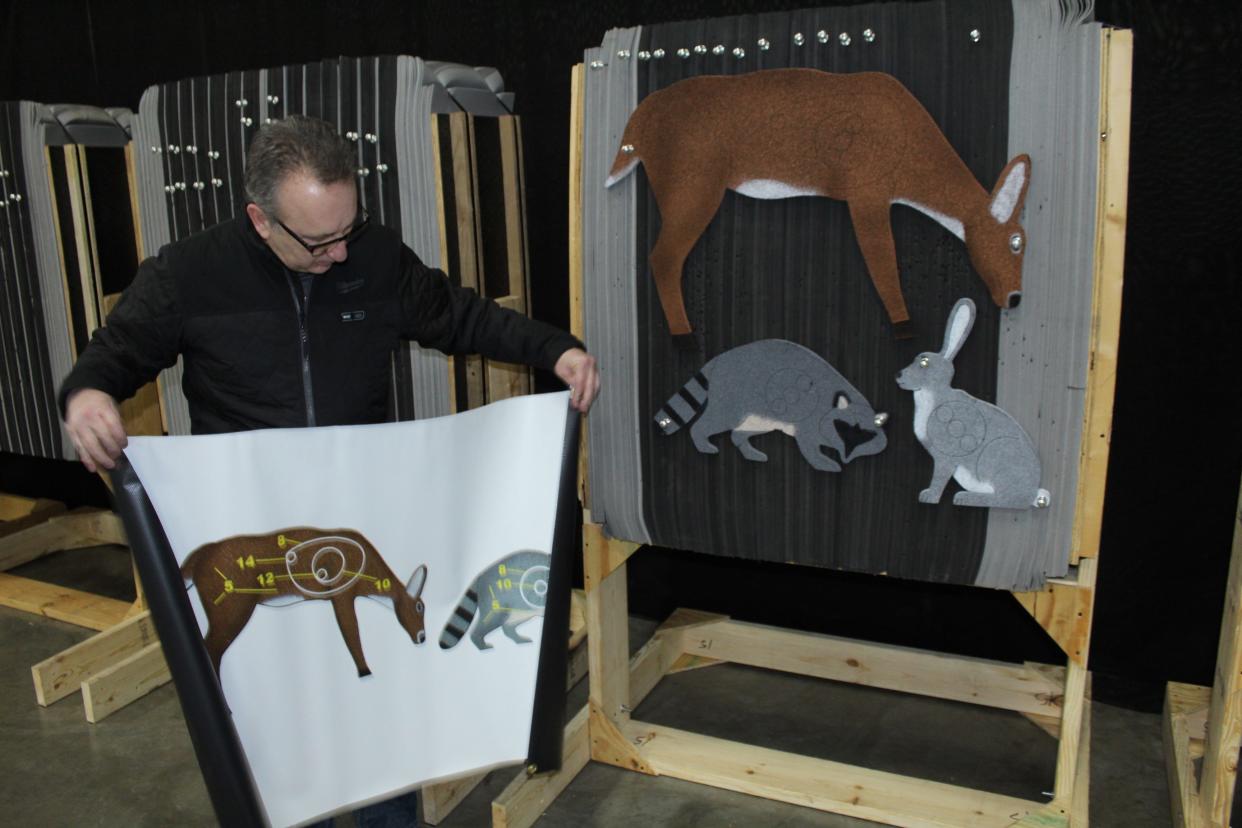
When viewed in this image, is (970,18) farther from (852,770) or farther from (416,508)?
(852,770)

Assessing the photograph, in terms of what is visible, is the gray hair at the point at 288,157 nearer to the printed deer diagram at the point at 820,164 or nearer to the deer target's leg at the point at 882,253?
the printed deer diagram at the point at 820,164

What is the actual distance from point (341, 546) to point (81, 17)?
9.15 feet

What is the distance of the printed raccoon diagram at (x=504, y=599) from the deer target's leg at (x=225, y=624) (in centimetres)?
33

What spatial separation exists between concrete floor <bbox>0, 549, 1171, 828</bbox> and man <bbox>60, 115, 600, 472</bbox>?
99 cm

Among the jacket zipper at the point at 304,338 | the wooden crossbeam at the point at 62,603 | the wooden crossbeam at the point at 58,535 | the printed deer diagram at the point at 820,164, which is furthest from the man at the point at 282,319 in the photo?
the wooden crossbeam at the point at 58,535

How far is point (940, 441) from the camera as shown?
180cm

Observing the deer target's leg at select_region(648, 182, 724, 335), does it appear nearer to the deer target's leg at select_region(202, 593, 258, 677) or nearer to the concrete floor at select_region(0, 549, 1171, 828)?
the deer target's leg at select_region(202, 593, 258, 677)

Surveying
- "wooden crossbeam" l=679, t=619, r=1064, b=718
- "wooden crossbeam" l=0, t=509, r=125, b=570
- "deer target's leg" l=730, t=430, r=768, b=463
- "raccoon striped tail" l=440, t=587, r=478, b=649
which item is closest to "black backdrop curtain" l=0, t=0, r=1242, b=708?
"wooden crossbeam" l=679, t=619, r=1064, b=718

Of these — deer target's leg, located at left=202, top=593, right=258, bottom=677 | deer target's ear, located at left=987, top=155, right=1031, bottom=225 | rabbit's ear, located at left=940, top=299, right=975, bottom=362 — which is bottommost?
deer target's leg, located at left=202, top=593, right=258, bottom=677

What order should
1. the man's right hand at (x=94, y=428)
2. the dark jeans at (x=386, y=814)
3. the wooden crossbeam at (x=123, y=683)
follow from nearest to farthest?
the man's right hand at (x=94, y=428)
the dark jeans at (x=386, y=814)
the wooden crossbeam at (x=123, y=683)

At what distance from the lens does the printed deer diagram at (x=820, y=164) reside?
1689mm

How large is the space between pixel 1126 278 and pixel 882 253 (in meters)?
0.81

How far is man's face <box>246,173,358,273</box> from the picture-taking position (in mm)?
1499

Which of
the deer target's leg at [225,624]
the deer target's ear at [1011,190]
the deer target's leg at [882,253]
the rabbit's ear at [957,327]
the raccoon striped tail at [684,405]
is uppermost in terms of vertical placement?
the deer target's ear at [1011,190]
